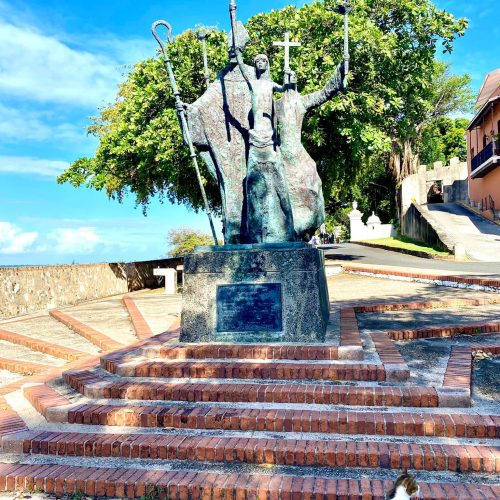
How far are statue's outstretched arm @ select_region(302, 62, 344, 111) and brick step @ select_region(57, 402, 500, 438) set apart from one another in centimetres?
405

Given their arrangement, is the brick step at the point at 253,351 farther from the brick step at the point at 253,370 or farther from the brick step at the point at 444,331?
the brick step at the point at 444,331

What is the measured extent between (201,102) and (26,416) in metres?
4.55

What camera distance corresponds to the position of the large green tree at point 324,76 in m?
14.3

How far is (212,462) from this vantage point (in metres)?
3.76

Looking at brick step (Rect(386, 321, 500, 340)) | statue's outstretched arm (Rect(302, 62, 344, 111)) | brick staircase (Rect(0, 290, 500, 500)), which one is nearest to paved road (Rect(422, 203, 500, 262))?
brick step (Rect(386, 321, 500, 340))

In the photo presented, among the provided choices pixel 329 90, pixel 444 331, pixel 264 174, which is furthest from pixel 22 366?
pixel 444 331

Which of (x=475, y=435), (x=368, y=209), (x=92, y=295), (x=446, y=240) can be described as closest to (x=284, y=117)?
(x=475, y=435)

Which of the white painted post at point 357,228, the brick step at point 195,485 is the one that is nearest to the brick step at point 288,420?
the brick step at point 195,485

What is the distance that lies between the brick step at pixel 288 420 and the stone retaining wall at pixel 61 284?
8916mm

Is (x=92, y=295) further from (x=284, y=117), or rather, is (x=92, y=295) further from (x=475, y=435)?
(x=475, y=435)

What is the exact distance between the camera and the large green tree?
1427 centimetres

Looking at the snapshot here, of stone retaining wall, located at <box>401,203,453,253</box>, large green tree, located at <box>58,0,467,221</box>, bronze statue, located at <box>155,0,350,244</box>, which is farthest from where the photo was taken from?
stone retaining wall, located at <box>401,203,453,253</box>

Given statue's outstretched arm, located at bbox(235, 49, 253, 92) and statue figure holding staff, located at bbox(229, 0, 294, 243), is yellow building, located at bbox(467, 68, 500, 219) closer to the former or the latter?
statue figure holding staff, located at bbox(229, 0, 294, 243)

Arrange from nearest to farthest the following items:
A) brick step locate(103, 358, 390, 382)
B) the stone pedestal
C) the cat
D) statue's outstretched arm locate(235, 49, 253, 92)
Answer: the cat < brick step locate(103, 358, 390, 382) < the stone pedestal < statue's outstretched arm locate(235, 49, 253, 92)
